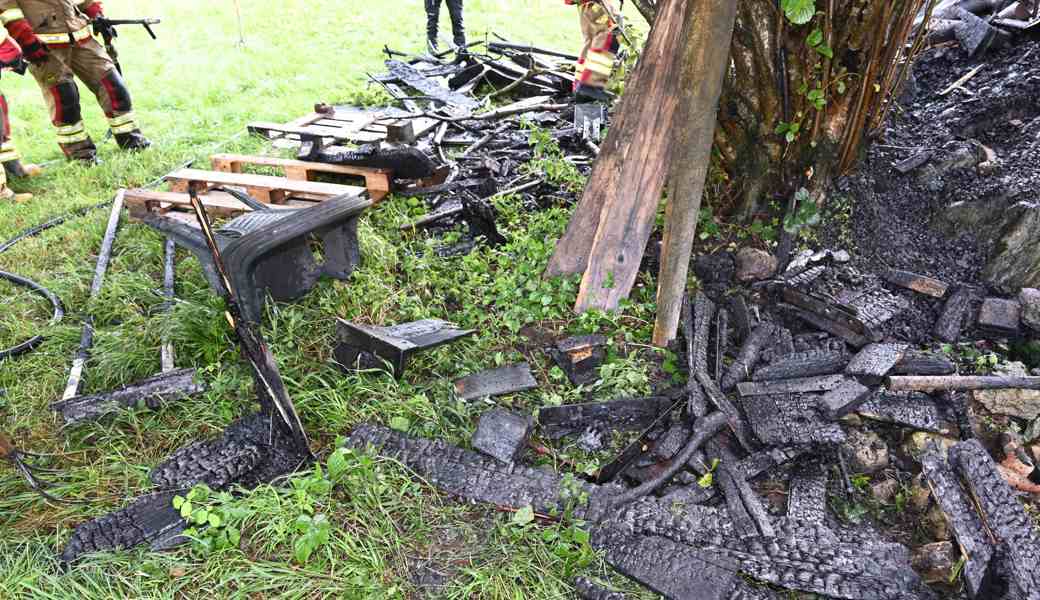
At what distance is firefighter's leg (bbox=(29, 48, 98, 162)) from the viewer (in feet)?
19.9

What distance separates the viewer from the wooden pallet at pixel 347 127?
5.65 meters

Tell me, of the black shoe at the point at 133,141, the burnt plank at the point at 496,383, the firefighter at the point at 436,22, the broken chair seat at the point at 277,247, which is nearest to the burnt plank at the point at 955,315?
the burnt plank at the point at 496,383

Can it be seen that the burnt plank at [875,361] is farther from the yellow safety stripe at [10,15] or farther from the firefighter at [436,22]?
the firefighter at [436,22]

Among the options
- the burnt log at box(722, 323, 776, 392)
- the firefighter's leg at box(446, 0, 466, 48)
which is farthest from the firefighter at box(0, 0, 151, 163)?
the burnt log at box(722, 323, 776, 392)

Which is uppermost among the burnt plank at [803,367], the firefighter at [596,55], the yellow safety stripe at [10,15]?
the yellow safety stripe at [10,15]

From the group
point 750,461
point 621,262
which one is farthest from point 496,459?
point 621,262

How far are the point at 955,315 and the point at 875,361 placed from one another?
666mm

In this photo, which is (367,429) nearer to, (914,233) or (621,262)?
(621,262)

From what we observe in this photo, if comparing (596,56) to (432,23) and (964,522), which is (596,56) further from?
(964,522)

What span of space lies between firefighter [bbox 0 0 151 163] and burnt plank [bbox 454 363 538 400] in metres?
5.43

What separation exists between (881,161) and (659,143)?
176 centimetres

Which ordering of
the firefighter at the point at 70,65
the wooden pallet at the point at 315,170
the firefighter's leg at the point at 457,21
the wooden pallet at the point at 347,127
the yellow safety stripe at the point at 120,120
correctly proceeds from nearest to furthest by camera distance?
the wooden pallet at the point at 315,170 → the wooden pallet at the point at 347,127 → the firefighter at the point at 70,65 → the yellow safety stripe at the point at 120,120 → the firefighter's leg at the point at 457,21

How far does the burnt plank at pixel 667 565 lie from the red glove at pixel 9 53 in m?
6.59

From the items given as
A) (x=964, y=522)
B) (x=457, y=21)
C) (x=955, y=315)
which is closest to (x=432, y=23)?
(x=457, y=21)
